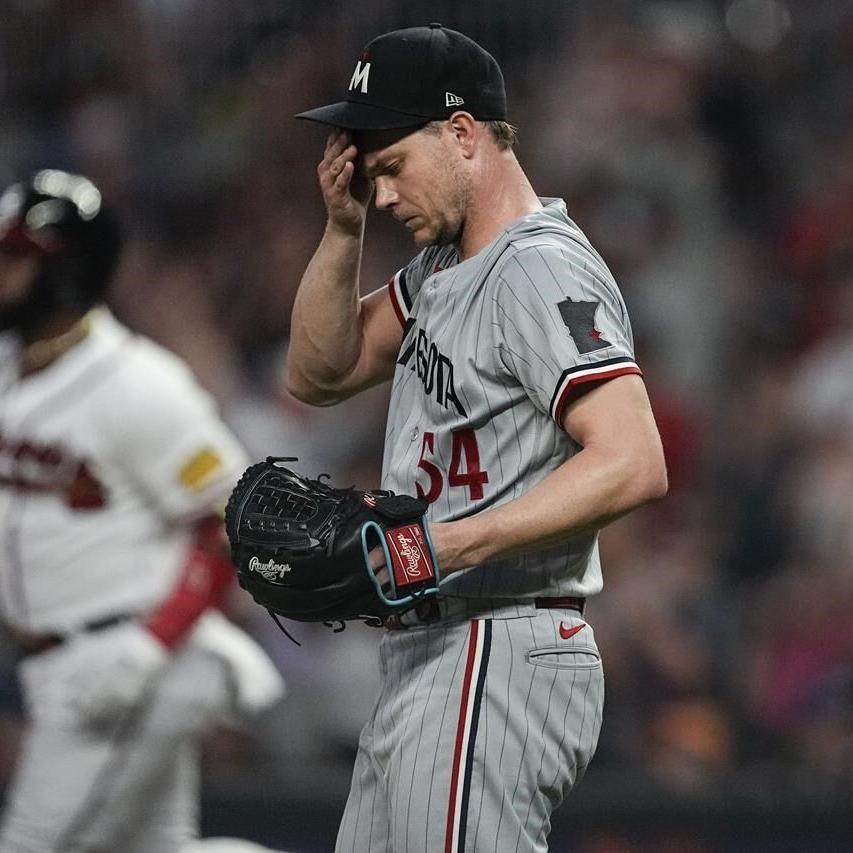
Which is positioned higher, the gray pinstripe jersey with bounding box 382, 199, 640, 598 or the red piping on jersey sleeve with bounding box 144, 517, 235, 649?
the gray pinstripe jersey with bounding box 382, 199, 640, 598

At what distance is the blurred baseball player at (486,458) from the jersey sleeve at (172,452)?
1501 millimetres

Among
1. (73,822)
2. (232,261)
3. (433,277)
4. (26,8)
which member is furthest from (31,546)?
(26,8)

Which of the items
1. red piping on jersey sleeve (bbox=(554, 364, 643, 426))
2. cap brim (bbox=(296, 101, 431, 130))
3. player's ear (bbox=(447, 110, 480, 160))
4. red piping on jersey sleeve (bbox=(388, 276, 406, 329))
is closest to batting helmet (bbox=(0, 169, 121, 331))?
red piping on jersey sleeve (bbox=(388, 276, 406, 329))

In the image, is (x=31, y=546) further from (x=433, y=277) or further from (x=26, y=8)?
(x=26, y=8)

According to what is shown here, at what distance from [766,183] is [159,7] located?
9.93 feet

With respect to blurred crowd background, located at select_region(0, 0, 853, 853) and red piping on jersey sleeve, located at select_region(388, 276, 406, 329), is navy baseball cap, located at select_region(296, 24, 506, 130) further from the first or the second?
blurred crowd background, located at select_region(0, 0, 853, 853)

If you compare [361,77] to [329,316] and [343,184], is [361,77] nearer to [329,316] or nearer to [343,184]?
[343,184]

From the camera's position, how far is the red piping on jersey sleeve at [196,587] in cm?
443

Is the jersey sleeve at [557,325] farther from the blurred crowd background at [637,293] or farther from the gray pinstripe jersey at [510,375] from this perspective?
the blurred crowd background at [637,293]

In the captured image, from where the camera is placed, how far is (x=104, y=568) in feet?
14.7

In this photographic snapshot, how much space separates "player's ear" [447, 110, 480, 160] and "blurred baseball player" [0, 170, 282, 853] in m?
1.80


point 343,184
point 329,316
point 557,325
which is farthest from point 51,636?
point 557,325

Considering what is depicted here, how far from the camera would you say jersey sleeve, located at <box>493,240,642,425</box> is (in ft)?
8.68

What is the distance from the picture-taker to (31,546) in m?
4.48
